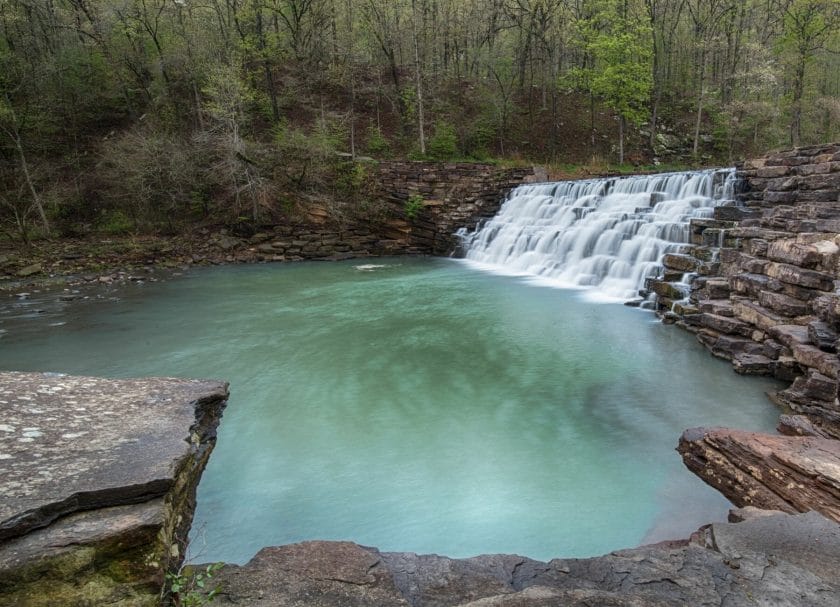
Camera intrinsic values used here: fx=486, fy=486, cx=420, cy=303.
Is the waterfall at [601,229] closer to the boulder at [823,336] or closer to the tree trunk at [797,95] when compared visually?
the boulder at [823,336]

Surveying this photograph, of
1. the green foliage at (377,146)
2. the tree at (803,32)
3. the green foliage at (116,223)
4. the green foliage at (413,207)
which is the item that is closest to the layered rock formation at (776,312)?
the green foliage at (413,207)

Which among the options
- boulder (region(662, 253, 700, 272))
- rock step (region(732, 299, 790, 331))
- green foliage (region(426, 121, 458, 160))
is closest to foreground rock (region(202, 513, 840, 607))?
rock step (region(732, 299, 790, 331))

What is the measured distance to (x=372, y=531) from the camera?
3898mm

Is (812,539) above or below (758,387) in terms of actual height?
above

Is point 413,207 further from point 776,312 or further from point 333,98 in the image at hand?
point 776,312

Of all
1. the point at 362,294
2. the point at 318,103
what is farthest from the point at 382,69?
the point at 362,294

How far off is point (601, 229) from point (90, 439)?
14.0 meters

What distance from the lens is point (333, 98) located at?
94.4 ft

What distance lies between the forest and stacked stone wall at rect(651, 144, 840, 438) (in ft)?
44.2

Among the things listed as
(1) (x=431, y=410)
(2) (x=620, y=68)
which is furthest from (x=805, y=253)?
(2) (x=620, y=68)

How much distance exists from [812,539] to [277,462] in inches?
169

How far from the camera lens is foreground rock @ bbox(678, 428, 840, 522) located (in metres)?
3.37

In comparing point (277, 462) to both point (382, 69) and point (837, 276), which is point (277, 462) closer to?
point (837, 276)

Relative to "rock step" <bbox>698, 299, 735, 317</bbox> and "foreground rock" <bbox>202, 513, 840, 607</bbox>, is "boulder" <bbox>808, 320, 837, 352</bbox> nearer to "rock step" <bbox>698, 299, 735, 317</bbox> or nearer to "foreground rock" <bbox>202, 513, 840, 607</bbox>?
"rock step" <bbox>698, 299, 735, 317</bbox>
